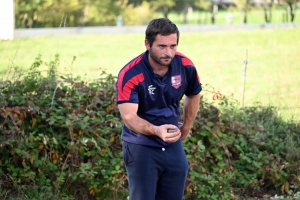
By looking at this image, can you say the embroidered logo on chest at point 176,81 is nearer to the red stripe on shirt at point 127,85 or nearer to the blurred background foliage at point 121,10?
the red stripe on shirt at point 127,85

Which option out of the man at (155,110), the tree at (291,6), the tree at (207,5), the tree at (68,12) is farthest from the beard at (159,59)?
the tree at (207,5)

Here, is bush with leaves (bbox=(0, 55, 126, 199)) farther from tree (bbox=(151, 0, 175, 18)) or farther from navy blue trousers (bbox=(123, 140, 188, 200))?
tree (bbox=(151, 0, 175, 18))

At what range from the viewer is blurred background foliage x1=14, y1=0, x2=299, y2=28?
2689 centimetres

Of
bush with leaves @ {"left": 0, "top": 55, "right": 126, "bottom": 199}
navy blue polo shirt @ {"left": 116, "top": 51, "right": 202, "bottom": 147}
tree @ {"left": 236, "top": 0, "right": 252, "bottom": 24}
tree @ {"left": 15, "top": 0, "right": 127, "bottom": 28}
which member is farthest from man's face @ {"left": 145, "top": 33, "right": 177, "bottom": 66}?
tree @ {"left": 236, "top": 0, "right": 252, "bottom": 24}

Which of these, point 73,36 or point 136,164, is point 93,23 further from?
point 136,164

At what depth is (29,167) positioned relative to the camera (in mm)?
6559

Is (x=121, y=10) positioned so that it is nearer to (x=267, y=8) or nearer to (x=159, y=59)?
(x=267, y=8)

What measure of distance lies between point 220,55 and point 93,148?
12.3 meters

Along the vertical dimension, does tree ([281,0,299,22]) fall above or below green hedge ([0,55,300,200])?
above

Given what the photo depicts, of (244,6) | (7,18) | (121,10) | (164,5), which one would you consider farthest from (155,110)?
(164,5)

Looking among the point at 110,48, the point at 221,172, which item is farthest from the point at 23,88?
the point at 110,48

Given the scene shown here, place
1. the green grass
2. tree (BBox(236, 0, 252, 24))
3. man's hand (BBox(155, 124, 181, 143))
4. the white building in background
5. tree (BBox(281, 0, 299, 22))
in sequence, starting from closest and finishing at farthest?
man's hand (BBox(155, 124, 181, 143)) < the green grass < the white building in background < tree (BBox(281, 0, 299, 22)) < tree (BBox(236, 0, 252, 24))

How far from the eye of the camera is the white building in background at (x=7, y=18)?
917 inches

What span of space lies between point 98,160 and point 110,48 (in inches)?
540
